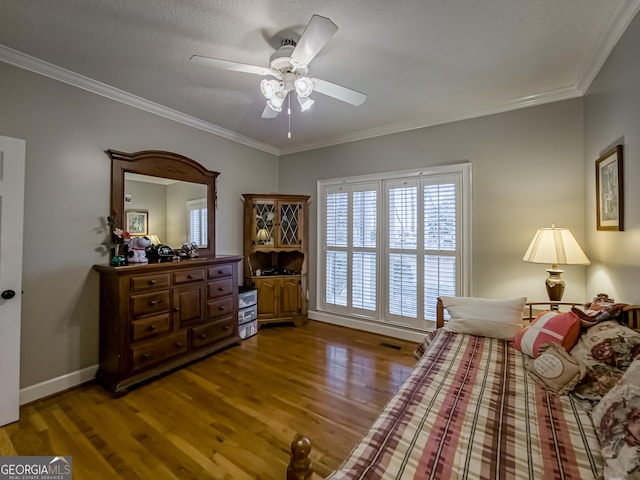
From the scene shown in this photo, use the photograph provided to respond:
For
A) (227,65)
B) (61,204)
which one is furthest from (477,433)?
(61,204)

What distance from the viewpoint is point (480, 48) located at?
6.88ft

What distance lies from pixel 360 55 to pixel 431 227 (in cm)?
205

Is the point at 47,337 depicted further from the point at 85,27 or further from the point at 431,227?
the point at 431,227

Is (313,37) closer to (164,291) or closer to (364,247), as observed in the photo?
(164,291)

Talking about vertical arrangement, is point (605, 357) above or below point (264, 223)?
below

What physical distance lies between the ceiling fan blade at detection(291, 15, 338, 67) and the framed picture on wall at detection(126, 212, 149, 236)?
2216 mm

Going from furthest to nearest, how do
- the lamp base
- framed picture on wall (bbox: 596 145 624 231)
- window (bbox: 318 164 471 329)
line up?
1. window (bbox: 318 164 471 329)
2. the lamp base
3. framed picture on wall (bbox: 596 145 624 231)

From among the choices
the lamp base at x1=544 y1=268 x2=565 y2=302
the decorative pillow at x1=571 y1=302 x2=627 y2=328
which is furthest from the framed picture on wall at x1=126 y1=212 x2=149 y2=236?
the lamp base at x1=544 y1=268 x2=565 y2=302

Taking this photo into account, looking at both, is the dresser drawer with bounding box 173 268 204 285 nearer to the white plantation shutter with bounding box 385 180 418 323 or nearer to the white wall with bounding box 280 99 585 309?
the white plantation shutter with bounding box 385 180 418 323

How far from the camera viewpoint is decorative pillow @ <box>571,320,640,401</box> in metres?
1.34

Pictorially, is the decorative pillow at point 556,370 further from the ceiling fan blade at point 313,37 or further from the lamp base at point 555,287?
the ceiling fan blade at point 313,37

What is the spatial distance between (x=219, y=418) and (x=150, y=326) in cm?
110

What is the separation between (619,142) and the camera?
6.30ft

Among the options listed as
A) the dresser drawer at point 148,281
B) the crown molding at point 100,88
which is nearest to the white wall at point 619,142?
the dresser drawer at point 148,281
